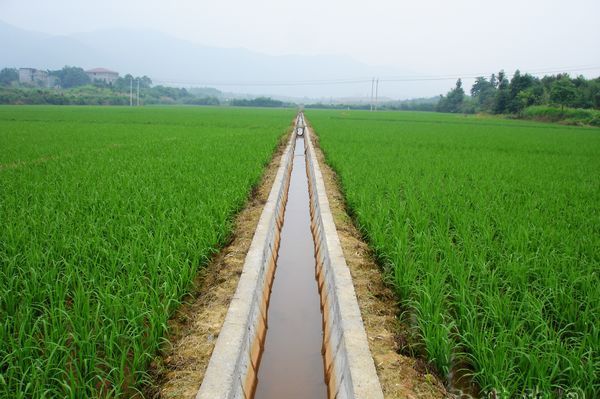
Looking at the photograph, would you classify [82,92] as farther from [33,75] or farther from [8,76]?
[33,75]

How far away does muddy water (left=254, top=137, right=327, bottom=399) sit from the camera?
247 cm

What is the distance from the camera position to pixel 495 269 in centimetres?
293

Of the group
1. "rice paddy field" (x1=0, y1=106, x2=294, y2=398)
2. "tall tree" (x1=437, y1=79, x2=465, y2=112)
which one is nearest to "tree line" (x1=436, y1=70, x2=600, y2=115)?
"tall tree" (x1=437, y1=79, x2=465, y2=112)

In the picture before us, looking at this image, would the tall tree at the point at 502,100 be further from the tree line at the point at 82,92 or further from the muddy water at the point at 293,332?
the tree line at the point at 82,92

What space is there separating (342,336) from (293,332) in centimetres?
72

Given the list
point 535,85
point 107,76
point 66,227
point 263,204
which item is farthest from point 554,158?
point 107,76

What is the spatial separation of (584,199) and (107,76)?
13395cm

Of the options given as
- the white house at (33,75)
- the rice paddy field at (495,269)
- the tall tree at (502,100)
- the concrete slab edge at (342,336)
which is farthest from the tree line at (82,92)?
the concrete slab edge at (342,336)

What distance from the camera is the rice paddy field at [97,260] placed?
6.41 ft

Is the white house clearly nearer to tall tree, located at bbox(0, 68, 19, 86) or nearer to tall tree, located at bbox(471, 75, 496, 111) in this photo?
tall tree, located at bbox(0, 68, 19, 86)

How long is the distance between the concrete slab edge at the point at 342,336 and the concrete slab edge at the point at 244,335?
0.51m

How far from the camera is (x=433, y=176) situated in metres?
7.17

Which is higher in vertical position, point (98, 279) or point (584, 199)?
point (584, 199)

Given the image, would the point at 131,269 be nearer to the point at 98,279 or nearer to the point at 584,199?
the point at 98,279
